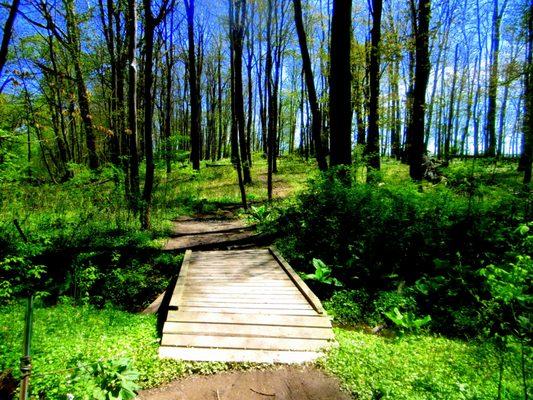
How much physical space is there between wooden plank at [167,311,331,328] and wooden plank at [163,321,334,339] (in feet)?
0.25

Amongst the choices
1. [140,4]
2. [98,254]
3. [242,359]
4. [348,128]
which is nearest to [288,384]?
[242,359]

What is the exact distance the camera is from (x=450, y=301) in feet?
18.7

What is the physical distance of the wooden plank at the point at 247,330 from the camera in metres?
4.20

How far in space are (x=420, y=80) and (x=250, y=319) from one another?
1346 cm

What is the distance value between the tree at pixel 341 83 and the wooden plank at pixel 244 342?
19.8ft

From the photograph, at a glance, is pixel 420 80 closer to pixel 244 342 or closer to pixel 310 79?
pixel 310 79

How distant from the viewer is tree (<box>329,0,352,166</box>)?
870 centimetres

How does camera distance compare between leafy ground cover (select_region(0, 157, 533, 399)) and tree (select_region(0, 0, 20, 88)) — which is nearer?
leafy ground cover (select_region(0, 157, 533, 399))

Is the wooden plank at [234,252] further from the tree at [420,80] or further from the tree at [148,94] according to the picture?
the tree at [420,80]

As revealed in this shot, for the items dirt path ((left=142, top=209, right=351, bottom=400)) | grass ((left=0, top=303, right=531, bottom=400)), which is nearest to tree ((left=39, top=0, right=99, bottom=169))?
grass ((left=0, top=303, right=531, bottom=400))

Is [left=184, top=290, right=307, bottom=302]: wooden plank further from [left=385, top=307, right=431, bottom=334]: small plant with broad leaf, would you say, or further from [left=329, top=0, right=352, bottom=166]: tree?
[left=329, top=0, right=352, bottom=166]: tree

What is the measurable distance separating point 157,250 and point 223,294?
3571mm

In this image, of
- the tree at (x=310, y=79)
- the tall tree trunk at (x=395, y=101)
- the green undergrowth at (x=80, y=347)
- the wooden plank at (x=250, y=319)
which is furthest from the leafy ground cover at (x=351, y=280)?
the tall tree trunk at (x=395, y=101)

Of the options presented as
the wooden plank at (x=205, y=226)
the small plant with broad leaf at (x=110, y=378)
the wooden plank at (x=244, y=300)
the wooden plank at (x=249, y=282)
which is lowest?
the wooden plank at (x=205, y=226)
